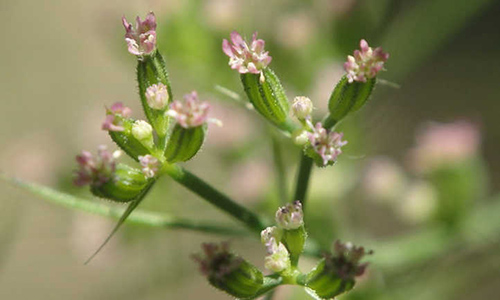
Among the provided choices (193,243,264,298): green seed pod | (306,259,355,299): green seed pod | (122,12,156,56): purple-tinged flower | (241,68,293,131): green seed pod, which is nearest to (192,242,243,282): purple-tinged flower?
(193,243,264,298): green seed pod

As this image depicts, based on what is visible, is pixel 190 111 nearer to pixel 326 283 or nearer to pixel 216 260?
pixel 216 260

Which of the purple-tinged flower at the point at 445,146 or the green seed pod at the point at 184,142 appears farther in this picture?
the purple-tinged flower at the point at 445,146

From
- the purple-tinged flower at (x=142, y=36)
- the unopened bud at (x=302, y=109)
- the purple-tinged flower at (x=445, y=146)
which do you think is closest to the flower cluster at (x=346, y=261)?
the unopened bud at (x=302, y=109)

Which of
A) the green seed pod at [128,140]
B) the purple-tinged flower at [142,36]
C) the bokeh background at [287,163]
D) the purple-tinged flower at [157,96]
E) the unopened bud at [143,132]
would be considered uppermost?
the bokeh background at [287,163]

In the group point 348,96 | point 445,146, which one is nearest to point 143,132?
point 348,96

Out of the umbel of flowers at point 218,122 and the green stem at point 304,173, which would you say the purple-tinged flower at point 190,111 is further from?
the green stem at point 304,173

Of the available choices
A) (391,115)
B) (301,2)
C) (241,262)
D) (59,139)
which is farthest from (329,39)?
(391,115)

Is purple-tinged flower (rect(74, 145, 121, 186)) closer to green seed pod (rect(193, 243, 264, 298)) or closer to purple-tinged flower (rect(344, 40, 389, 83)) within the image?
green seed pod (rect(193, 243, 264, 298))
